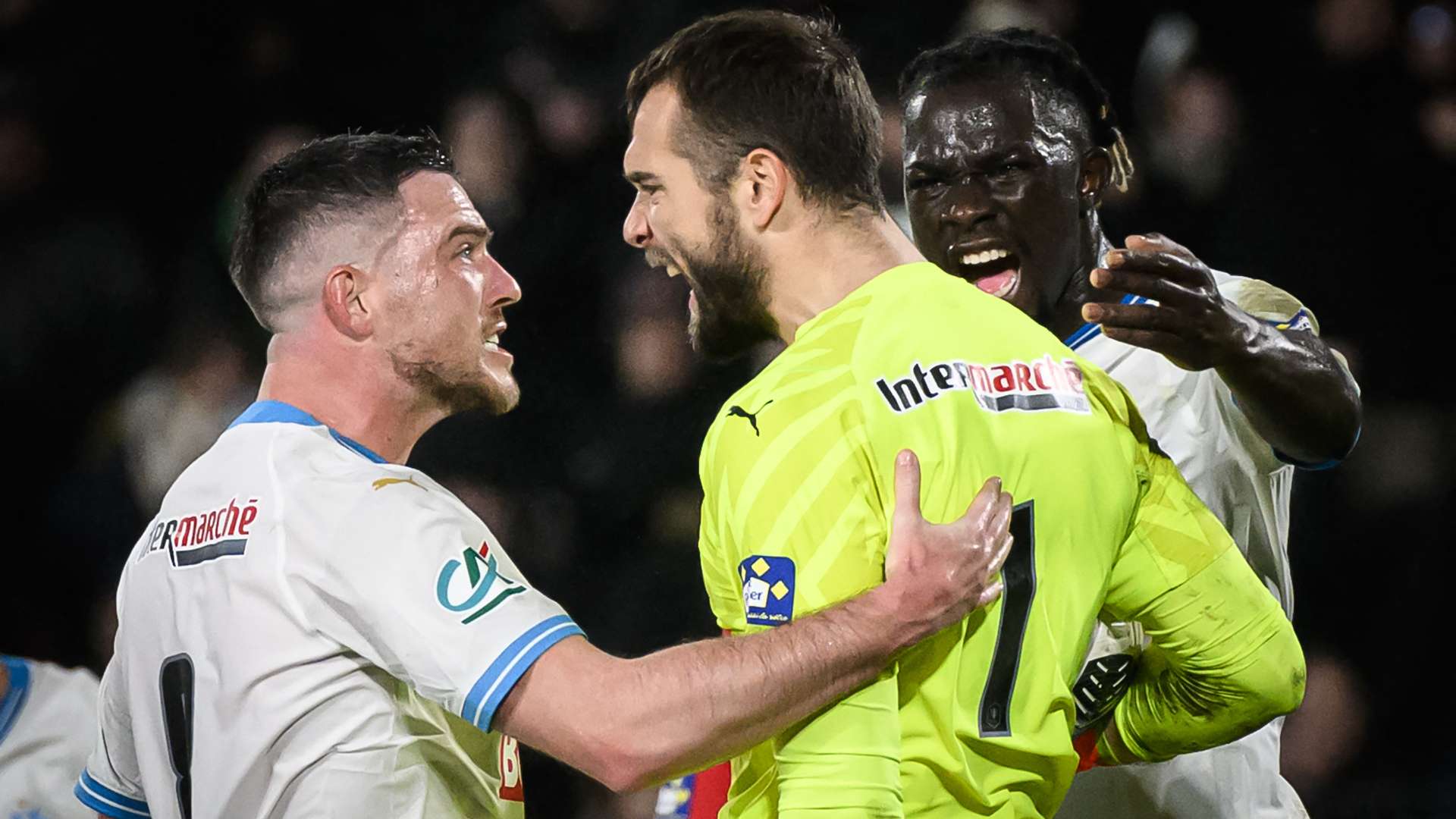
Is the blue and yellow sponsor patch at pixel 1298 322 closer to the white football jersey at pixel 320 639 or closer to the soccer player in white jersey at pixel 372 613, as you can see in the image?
the soccer player in white jersey at pixel 372 613

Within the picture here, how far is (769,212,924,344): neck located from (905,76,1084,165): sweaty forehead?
2.95 feet

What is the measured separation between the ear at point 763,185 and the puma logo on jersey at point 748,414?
329 mm

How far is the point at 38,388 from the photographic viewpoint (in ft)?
11.7

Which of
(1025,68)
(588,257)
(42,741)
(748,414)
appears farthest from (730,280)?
(42,741)

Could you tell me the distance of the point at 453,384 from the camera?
2.13 metres

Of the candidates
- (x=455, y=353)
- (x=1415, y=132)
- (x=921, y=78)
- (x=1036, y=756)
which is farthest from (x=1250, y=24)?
(x=1036, y=756)

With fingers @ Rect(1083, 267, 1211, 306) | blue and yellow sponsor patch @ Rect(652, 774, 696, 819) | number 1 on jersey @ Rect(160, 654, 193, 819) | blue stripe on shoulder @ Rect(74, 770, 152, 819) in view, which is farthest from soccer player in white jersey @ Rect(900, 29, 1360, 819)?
blue stripe on shoulder @ Rect(74, 770, 152, 819)

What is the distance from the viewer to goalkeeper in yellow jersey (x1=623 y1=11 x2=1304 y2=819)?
1.42m

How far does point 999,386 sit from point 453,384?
95 cm

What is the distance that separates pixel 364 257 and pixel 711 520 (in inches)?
33.1

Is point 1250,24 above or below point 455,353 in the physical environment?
above

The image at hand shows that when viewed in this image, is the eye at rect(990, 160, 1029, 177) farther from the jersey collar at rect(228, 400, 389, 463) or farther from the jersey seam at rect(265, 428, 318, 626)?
the jersey seam at rect(265, 428, 318, 626)

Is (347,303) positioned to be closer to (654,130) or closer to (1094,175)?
(654,130)

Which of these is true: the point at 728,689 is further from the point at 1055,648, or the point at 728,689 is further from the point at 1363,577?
the point at 1363,577
